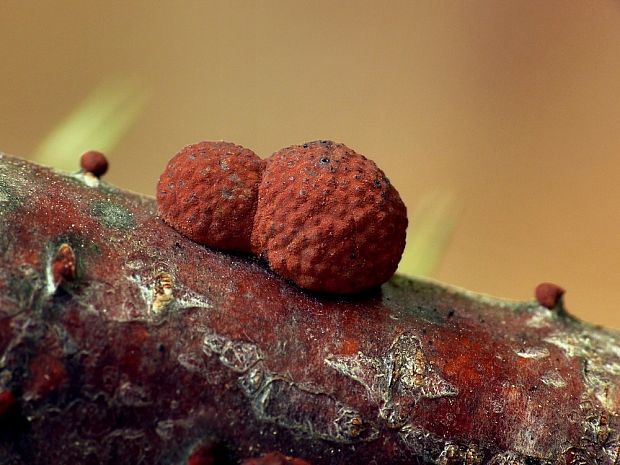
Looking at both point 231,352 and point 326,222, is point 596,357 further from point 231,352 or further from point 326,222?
point 231,352

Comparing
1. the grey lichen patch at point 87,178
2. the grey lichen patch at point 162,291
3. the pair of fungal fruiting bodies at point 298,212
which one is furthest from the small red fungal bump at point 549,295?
the grey lichen patch at point 87,178

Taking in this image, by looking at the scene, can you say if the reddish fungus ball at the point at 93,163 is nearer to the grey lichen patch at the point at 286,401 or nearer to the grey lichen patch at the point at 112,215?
the grey lichen patch at the point at 112,215

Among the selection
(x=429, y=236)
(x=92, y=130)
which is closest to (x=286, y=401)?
(x=429, y=236)

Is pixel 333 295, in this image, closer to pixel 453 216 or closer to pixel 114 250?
pixel 114 250

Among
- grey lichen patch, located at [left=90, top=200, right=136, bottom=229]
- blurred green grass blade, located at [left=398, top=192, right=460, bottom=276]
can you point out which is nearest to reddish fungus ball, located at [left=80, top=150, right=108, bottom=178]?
grey lichen patch, located at [left=90, top=200, right=136, bottom=229]

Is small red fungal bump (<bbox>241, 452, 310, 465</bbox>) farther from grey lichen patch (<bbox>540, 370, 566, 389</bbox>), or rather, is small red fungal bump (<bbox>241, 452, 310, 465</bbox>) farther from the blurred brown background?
the blurred brown background

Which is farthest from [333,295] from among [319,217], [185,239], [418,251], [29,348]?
[418,251]
